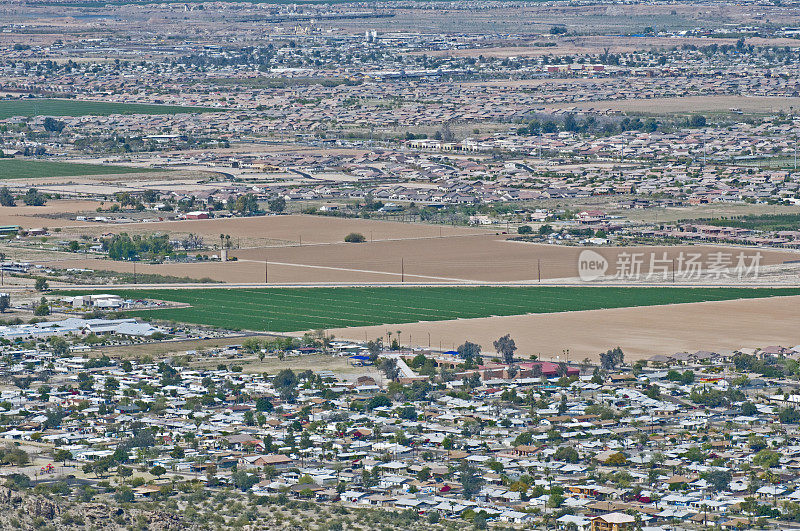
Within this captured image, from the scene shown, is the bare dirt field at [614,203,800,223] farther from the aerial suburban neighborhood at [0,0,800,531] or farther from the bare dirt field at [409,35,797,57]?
the bare dirt field at [409,35,797,57]

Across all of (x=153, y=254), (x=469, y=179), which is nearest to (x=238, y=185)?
(x=469, y=179)

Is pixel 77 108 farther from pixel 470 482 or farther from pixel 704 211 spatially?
pixel 470 482

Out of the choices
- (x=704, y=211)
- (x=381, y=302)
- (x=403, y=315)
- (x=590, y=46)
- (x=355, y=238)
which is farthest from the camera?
(x=590, y=46)

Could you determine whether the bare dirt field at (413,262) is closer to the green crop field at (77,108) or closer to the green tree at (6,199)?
the green tree at (6,199)

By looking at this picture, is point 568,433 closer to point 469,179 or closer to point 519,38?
point 469,179

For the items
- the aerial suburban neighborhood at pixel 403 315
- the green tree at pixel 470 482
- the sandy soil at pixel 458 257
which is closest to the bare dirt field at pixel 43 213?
the aerial suburban neighborhood at pixel 403 315

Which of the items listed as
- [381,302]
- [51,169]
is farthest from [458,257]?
[51,169]
